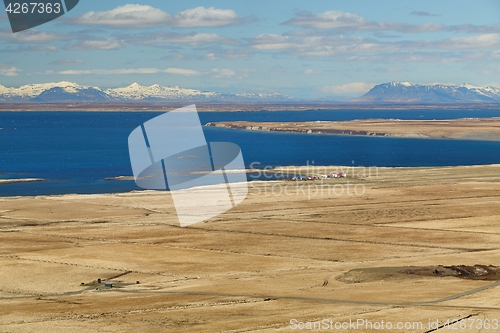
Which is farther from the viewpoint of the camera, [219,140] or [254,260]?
[219,140]

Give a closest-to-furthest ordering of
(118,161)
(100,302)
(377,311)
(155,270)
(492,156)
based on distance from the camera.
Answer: (377,311)
(100,302)
(155,270)
(118,161)
(492,156)

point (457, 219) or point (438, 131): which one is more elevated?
point (457, 219)

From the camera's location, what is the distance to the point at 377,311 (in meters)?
27.3

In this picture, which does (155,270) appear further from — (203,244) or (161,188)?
(161,188)

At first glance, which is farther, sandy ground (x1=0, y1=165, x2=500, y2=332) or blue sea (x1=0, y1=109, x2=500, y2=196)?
blue sea (x1=0, y1=109, x2=500, y2=196)

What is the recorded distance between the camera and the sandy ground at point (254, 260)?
27.2 m

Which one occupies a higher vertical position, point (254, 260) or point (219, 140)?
point (254, 260)

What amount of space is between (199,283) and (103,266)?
269 inches

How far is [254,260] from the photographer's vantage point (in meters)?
40.2

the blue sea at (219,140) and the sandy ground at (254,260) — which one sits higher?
the sandy ground at (254,260)

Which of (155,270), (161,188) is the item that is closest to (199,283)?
(155,270)

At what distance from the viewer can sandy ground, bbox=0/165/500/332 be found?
2720cm

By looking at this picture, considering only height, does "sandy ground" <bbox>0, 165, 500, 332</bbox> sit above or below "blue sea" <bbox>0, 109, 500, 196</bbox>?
above

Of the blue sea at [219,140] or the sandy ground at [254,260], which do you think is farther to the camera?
the blue sea at [219,140]
